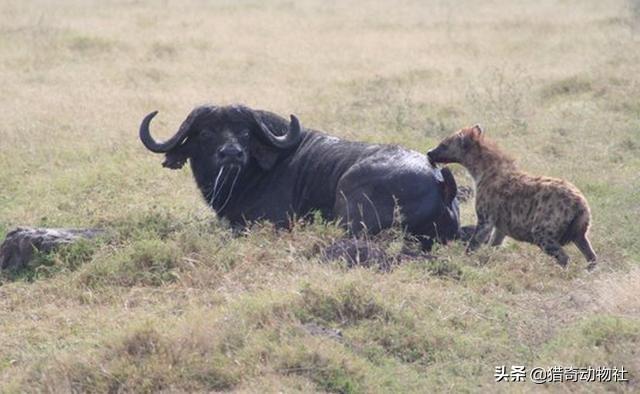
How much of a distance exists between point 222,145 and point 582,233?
9.36ft

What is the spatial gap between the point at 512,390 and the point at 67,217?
5345mm

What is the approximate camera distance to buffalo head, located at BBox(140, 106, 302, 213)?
9586 millimetres

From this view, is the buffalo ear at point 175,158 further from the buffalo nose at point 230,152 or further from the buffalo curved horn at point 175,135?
the buffalo nose at point 230,152

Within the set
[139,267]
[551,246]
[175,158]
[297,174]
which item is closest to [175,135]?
[175,158]

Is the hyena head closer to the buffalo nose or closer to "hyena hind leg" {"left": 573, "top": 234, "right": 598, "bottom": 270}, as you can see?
"hyena hind leg" {"left": 573, "top": 234, "right": 598, "bottom": 270}

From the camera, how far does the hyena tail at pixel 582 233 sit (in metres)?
8.26

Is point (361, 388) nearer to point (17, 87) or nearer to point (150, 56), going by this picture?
point (17, 87)

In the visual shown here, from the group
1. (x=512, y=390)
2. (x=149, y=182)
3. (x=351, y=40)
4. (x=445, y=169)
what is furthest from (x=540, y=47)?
(x=512, y=390)

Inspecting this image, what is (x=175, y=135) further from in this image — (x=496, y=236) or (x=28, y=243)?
(x=496, y=236)

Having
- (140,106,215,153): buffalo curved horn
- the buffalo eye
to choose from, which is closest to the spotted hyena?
the buffalo eye

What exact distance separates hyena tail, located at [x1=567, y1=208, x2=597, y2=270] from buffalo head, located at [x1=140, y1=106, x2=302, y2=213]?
2498mm

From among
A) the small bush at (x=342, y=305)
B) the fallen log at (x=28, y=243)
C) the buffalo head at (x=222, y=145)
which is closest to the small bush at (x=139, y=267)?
the fallen log at (x=28, y=243)

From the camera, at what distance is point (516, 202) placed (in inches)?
337

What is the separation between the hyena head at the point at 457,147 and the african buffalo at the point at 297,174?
10cm
